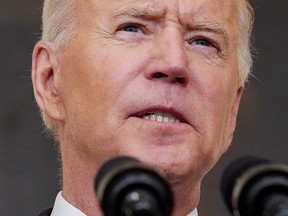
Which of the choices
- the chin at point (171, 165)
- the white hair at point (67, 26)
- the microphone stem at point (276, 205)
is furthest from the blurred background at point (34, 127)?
the microphone stem at point (276, 205)

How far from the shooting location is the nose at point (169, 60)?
191cm

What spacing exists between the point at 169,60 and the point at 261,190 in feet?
2.11

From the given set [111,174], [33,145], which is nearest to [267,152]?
[33,145]

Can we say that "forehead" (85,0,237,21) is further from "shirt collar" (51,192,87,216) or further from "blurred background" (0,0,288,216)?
"blurred background" (0,0,288,216)

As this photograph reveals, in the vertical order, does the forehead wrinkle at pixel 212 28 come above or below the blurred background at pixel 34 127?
above

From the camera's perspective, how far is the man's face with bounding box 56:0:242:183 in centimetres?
190

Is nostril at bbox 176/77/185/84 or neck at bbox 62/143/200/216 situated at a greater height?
nostril at bbox 176/77/185/84

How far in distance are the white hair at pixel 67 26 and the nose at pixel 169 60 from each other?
0.26m

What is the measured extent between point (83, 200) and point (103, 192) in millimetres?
849

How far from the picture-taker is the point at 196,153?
6.47ft

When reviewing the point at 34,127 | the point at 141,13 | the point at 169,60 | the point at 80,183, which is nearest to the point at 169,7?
the point at 141,13

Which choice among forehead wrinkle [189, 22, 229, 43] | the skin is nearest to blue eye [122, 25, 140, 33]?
the skin

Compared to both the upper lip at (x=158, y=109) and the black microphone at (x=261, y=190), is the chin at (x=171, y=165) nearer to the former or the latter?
the upper lip at (x=158, y=109)

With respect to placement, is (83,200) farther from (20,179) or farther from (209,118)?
(20,179)
